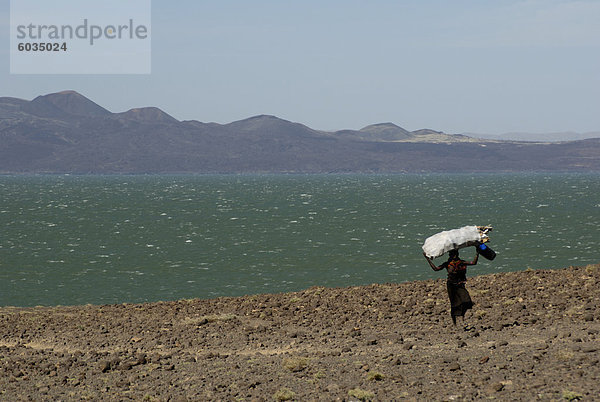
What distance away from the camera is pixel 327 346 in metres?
16.8

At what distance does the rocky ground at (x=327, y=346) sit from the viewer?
12.2 metres

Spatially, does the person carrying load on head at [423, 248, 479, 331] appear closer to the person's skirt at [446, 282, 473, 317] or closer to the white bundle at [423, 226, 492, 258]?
the person's skirt at [446, 282, 473, 317]

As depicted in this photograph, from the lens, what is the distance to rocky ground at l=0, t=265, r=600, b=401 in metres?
12.2

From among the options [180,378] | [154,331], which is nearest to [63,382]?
[180,378]

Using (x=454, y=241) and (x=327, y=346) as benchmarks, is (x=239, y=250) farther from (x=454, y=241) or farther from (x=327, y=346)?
(x=454, y=241)

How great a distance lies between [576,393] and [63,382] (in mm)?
9409

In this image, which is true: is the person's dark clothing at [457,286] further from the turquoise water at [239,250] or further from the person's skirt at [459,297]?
the turquoise water at [239,250]

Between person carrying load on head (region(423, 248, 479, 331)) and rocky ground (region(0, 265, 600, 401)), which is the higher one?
person carrying load on head (region(423, 248, 479, 331))

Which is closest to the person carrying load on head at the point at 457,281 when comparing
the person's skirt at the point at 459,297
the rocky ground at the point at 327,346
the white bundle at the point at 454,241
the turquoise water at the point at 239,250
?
the person's skirt at the point at 459,297

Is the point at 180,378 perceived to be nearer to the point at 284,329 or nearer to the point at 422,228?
the point at 284,329

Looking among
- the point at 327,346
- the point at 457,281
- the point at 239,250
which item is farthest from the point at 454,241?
the point at 239,250

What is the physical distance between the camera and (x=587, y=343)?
14.1 metres

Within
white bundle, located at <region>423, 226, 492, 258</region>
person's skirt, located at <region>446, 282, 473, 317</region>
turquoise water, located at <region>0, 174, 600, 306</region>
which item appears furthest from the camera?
turquoise water, located at <region>0, 174, 600, 306</region>

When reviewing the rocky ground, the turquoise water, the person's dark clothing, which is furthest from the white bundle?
the turquoise water
